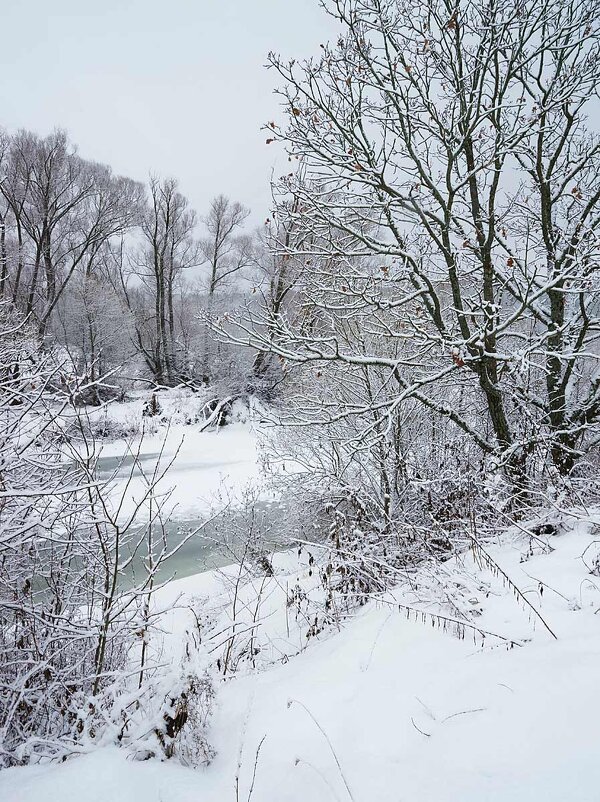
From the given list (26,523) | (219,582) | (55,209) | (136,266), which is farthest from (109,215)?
(26,523)

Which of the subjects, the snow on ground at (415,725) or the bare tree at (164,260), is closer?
the snow on ground at (415,725)

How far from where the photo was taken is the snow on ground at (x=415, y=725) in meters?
1.68

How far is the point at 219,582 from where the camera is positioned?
7531 mm

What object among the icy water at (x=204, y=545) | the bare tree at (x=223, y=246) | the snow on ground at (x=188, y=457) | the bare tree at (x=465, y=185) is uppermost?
the bare tree at (x=223, y=246)

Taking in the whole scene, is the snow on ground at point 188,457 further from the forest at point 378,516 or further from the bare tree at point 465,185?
the bare tree at point 465,185

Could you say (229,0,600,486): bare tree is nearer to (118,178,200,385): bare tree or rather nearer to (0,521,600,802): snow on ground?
(0,521,600,802): snow on ground

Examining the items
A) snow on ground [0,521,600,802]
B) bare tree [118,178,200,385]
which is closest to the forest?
snow on ground [0,521,600,802]

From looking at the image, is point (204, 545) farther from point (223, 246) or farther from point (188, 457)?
point (223, 246)

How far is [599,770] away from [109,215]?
99.4 feet

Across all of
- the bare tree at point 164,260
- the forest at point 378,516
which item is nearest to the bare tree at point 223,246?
the bare tree at point 164,260

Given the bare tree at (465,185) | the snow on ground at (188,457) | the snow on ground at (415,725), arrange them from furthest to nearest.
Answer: the snow on ground at (188,457)
the bare tree at (465,185)
the snow on ground at (415,725)

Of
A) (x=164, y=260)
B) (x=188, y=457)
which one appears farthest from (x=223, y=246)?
(x=188, y=457)

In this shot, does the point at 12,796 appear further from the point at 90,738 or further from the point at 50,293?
the point at 50,293

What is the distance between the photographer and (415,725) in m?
2.01
